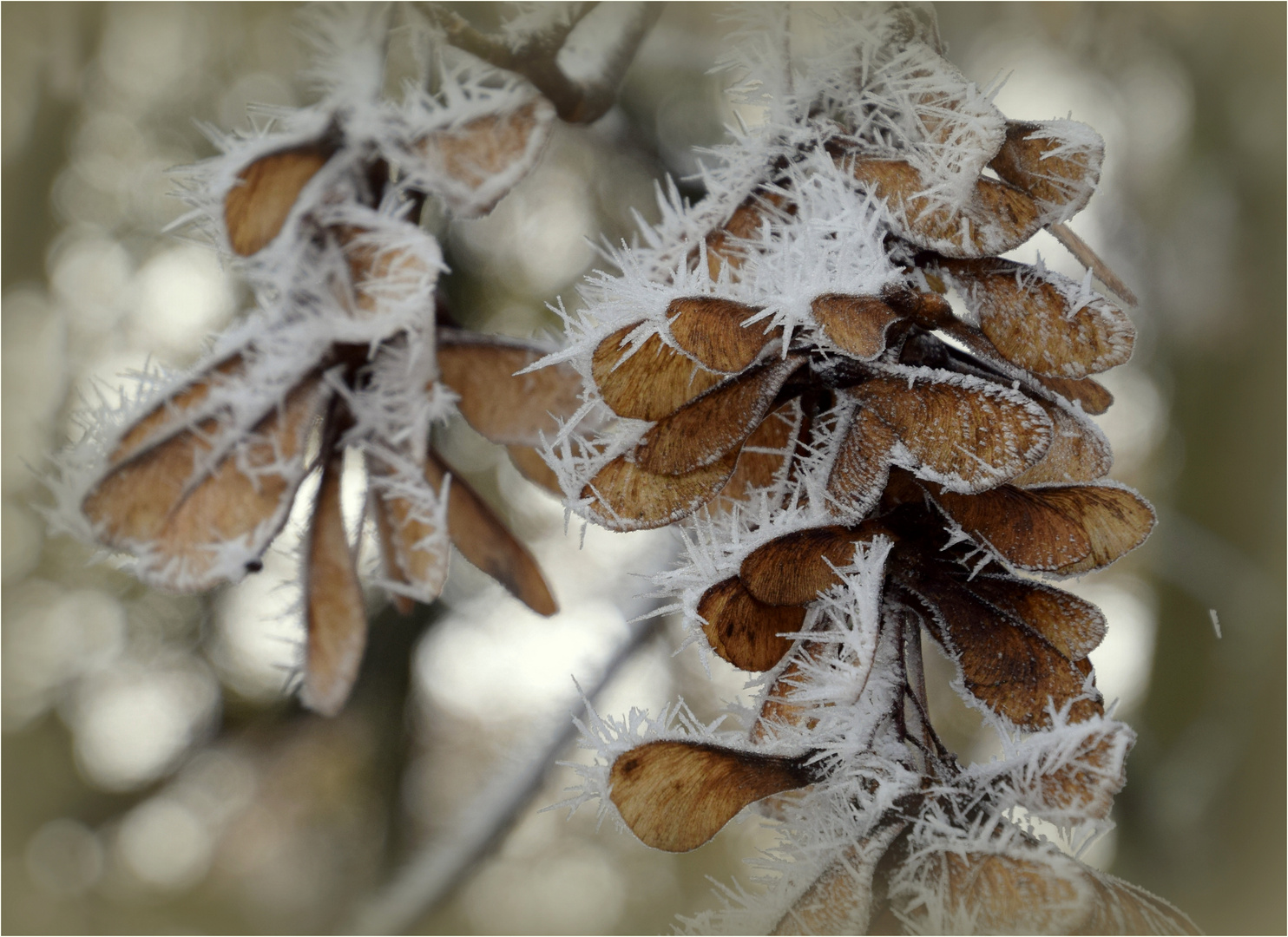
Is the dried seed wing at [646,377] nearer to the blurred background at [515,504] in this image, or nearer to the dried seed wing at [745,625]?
the dried seed wing at [745,625]

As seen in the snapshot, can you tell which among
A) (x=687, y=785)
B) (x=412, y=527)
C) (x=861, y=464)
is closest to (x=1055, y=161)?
(x=861, y=464)

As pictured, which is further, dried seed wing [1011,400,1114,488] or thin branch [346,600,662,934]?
thin branch [346,600,662,934]

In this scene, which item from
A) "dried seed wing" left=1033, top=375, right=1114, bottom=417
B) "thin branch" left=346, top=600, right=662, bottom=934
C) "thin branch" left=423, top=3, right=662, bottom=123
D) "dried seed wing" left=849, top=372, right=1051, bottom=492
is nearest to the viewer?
"dried seed wing" left=849, top=372, right=1051, bottom=492

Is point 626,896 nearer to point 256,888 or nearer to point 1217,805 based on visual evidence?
point 256,888

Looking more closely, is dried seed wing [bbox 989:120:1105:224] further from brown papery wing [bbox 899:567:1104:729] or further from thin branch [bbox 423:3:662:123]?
thin branch [bbox 423:3:662:123]

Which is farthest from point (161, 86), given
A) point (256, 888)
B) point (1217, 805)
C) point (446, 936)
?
point (1217, 805)

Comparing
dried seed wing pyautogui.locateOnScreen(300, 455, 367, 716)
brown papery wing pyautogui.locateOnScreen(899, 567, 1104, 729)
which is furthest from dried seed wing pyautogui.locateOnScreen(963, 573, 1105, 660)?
dried seed wing pyautogui.locateOnScreen(300, 455, 367, 716)
